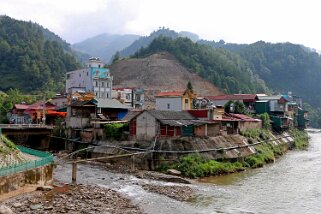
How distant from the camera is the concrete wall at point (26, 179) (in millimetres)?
24648

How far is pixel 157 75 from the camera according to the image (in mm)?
137750

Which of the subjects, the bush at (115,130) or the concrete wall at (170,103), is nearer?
the bush at (115,130)

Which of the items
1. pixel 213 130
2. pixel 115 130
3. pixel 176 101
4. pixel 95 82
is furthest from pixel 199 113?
pixel 95 82

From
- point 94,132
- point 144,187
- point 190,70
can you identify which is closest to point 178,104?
point 94,132

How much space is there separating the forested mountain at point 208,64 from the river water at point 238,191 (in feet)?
311

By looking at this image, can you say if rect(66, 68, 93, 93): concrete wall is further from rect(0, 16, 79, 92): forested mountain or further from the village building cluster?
rect(0, 16, 79, 92): forested mountain

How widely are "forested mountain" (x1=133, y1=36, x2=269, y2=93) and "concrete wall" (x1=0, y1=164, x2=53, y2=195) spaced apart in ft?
356

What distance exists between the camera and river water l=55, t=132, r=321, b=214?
2752 cm

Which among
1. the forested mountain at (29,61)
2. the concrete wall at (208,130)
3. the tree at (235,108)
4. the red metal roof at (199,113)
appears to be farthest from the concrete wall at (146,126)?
the forested mountain at (29,61)

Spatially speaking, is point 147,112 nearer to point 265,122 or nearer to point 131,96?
point 265,122

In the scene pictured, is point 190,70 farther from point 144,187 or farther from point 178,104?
point 144,187

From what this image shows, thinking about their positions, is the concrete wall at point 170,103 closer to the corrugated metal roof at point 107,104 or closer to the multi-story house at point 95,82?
the corrugated metal roof at point 107,104

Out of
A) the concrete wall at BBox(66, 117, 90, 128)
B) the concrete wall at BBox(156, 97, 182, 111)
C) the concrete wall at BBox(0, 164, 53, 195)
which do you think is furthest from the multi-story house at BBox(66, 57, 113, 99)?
the concrete wall at BBox(0, 164, 53, 195)

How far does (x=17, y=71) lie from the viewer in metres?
142
